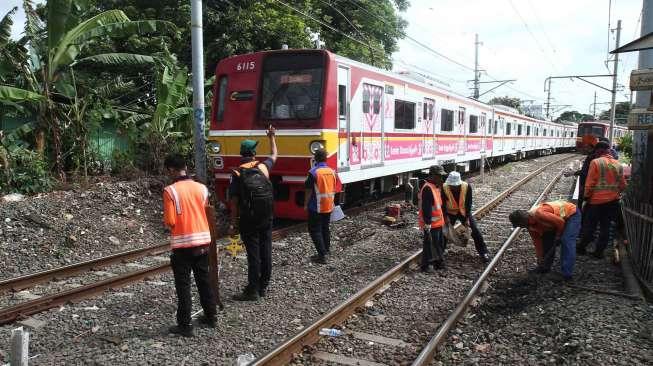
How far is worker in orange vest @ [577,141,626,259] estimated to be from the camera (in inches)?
292

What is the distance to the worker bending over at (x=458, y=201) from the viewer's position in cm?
720

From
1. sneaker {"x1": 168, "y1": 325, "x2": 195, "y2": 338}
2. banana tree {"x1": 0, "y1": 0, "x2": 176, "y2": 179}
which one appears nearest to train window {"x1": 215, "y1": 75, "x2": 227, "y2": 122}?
banana tree {"x1": 0, "y1": 0, "x2": 176, "y2": 179}

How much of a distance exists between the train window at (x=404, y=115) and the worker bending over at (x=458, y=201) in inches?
178

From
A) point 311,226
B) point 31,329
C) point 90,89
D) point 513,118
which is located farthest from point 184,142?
point 513,118

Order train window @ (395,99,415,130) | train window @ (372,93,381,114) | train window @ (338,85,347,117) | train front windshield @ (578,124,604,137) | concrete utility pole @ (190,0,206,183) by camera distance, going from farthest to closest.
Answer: train front windshield @ (578,124,604,137), train window @ (395,99,415,130), train window @ (372,93,381,114), train window @ (338,85,347,117), concrete utility pole @ (190,0,206,183)

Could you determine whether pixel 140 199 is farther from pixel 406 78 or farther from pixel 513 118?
pixel 513 118

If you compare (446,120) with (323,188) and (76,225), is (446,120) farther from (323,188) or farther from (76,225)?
(76,225)

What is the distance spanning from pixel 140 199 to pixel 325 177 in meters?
4.78

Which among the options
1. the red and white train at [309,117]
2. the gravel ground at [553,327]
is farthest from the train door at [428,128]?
the gravel ground at [553,327]

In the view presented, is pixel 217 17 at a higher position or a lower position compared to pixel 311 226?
higher

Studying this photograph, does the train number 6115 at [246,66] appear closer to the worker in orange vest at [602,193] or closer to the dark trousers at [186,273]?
the dark trousers at [186,273]

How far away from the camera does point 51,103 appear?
33.9 ft

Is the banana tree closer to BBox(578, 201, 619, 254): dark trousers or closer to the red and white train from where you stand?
the red and white train

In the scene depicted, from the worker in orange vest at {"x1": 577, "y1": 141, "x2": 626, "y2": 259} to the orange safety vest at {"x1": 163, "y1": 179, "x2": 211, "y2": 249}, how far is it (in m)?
5.59
